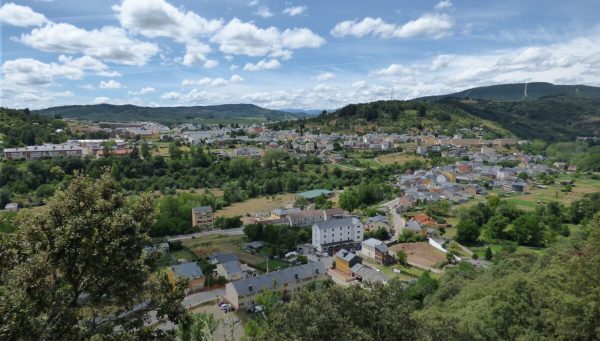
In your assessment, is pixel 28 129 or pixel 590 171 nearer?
pixel 28 129

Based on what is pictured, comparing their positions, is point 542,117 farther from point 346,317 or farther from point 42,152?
point 346,317

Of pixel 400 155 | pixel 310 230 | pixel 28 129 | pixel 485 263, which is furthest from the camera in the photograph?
pixel 400 155

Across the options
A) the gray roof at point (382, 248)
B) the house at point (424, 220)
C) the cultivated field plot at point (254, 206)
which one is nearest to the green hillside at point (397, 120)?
the cultivated field plot at point (254, 206)

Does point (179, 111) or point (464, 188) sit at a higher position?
point (179, 111)

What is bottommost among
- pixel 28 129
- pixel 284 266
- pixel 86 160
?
pixel 284 266

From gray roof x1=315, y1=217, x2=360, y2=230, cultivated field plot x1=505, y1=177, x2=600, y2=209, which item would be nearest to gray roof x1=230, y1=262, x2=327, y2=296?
gray roof x1=315, y1=217, x2=360, y2=230

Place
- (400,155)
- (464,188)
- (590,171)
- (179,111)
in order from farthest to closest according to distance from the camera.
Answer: (179,111) → (400,155) → (590,171) → (464,188)

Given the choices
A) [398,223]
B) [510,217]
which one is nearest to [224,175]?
[398,223]

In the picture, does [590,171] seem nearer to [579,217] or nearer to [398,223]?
[579,217]

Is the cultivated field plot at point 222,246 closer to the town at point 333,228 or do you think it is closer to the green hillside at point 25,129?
the town at point 333,228
